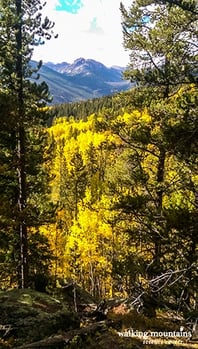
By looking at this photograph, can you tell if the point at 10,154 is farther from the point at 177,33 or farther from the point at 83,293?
the point at 177,33

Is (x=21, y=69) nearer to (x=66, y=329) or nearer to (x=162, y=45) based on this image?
(x=162, y=45)

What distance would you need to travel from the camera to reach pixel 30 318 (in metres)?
9.23

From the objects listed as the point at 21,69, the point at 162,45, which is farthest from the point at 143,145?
the point at 21,69

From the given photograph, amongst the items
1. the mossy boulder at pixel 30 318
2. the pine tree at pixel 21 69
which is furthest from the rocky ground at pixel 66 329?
the pine tree at pixel 21 69

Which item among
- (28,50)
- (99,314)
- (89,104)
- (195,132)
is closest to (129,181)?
(99,314)

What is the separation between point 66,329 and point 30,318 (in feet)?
3.00

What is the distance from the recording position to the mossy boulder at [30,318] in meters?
8.73

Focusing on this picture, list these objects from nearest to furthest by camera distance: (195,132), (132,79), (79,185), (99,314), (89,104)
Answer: (195,132) < (99,314) < (132,79) < (79,185) < (89,104)

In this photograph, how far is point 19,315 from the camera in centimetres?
934

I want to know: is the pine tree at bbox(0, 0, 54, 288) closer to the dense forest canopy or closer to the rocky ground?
the dense forest canopy

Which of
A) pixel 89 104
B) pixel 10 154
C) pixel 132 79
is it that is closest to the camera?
pixel 132 79

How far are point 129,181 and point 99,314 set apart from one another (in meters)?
4.50

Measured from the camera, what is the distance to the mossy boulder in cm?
873

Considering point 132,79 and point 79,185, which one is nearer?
point 132,79
